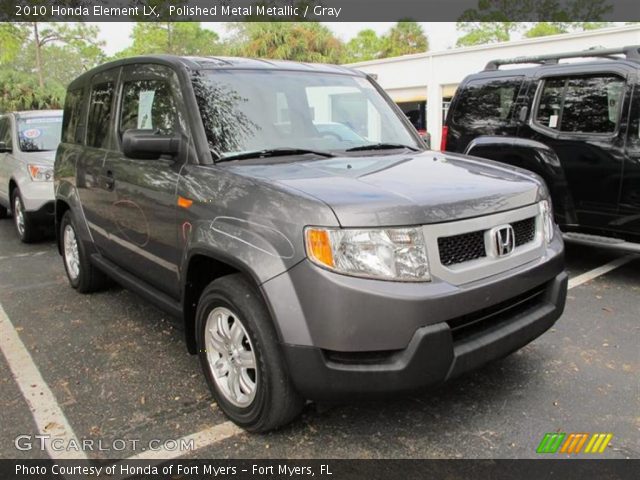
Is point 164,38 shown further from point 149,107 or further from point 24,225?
point 149,107

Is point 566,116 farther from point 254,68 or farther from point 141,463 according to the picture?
point 141,463

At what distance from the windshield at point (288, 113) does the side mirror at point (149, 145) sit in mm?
207

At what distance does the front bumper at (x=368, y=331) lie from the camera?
242 cm

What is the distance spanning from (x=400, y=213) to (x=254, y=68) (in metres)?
1.78

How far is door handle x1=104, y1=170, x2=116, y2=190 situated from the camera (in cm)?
408

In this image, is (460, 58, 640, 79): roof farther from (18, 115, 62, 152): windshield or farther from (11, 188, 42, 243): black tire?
(11, 188, 42, 243): black tire

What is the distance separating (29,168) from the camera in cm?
723

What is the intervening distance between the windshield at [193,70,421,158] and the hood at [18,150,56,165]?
469 centimetres

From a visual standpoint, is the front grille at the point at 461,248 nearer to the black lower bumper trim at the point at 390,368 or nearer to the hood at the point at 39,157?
the black lower bumper trim at the point at 390,368

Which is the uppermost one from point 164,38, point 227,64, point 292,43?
point 164,38

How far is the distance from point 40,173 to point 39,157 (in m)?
0.34

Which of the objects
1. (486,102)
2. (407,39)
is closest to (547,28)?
(407,39)

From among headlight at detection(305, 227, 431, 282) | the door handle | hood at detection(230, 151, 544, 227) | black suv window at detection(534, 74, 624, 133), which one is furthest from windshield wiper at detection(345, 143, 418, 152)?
black suv window at detection(534, 74, 624, 133)

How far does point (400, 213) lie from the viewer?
2.50 metres
